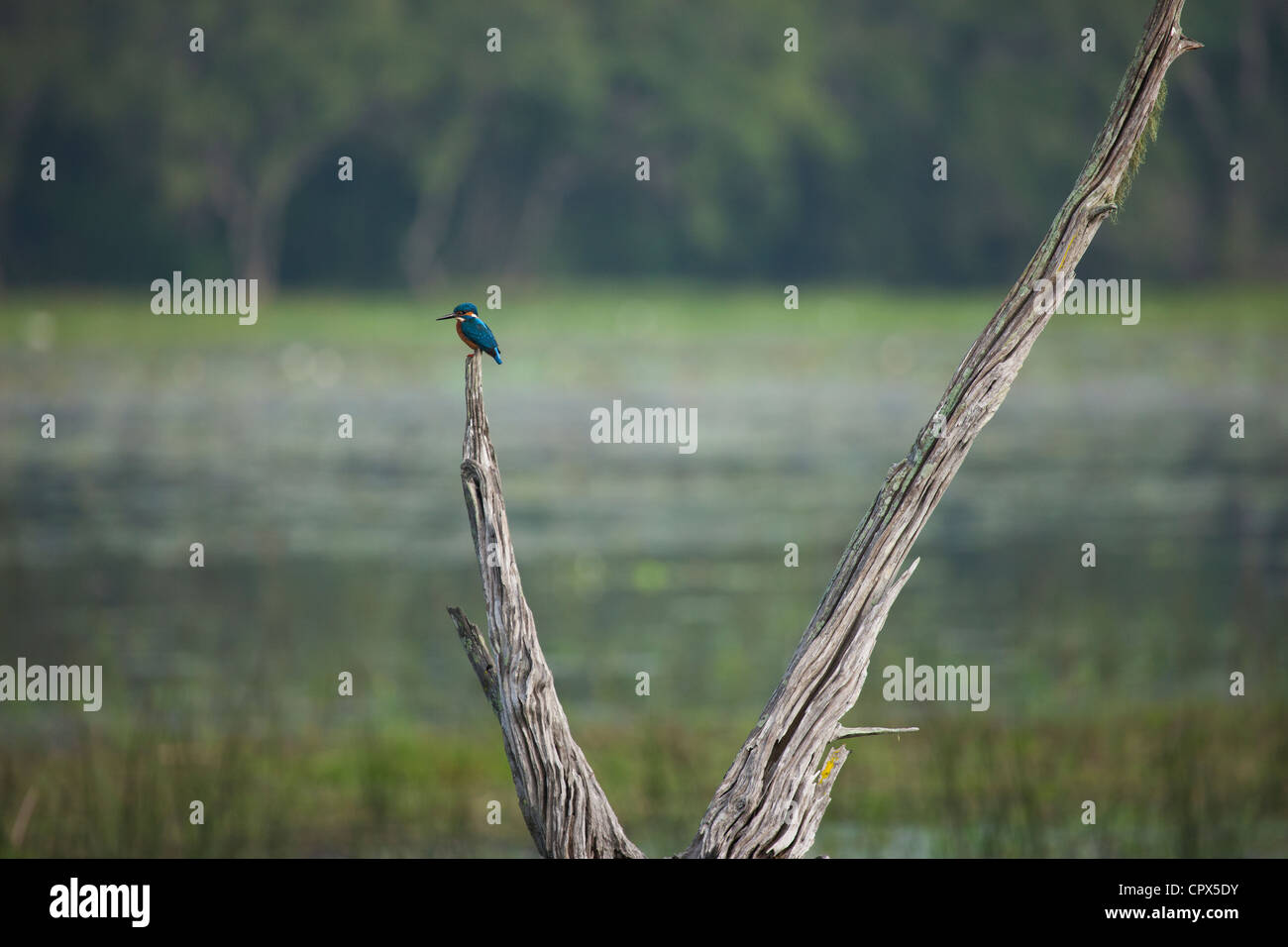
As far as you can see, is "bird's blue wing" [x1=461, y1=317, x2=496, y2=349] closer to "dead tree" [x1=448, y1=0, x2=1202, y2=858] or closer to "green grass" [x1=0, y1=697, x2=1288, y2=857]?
"dead tree" [x1=448, y1=0, x2=1202, y2=858]

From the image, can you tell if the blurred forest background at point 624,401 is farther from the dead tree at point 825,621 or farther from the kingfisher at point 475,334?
the dead tree at point 825,621

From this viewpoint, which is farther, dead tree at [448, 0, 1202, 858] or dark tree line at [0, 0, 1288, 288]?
dark tree line at [0, 0, 1288, 288]

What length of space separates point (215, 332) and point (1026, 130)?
85.7 ft

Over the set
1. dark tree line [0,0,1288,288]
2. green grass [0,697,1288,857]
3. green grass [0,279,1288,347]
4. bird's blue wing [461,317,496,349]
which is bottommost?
green grass [0,697,1288,857]

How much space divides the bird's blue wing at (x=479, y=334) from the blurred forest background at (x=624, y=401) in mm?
2102

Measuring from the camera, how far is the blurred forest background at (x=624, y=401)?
8.38 metres

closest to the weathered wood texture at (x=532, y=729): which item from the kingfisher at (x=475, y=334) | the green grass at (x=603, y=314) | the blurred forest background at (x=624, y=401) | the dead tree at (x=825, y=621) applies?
the dead tree at (x=825, y=621)

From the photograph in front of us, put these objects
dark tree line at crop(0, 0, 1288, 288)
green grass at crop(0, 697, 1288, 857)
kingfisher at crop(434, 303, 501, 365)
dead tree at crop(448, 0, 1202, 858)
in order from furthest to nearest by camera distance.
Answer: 1. dark tree line at crop(0, 0, 1288, 288)
2. green grass at crop(0, 697, 1288, 857)
3. kingfisher at crop(434, 303, 501, 365)
4. dead tree at crop(448, 0, 1202, 858)

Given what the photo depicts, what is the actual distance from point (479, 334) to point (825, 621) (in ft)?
3.80

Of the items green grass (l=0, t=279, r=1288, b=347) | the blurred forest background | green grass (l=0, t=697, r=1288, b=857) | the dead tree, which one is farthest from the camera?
green grass (l=0, t=279, r=1288, b=347)

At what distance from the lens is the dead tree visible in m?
3.37

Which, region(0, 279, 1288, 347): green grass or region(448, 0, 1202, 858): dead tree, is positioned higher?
region(0, 279, 1288, 347): green grass

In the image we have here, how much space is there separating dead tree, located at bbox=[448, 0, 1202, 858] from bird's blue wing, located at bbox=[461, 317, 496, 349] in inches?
22.6

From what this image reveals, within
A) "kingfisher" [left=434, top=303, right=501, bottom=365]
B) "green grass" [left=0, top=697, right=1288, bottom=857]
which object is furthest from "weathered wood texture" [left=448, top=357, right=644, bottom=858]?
"green grass" [left=0, top=697, right=1288, bottom=857]
